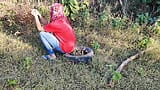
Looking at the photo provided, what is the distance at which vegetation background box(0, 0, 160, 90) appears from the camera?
6.00 metres

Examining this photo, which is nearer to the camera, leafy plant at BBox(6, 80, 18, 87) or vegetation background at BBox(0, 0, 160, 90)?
leafy plant at BBox(6, 80, 18, 87)

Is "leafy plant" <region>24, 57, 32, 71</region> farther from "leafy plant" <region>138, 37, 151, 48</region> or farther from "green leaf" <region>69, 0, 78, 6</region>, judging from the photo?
"leafy plant" <region>138, 37, 151, 48</region>

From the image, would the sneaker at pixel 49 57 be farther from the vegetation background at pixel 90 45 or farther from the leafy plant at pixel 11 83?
the leafy plant at pixel 11 83

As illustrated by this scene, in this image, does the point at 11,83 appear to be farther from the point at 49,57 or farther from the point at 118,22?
the point at 118,22

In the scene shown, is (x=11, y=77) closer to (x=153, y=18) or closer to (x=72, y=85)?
(x=72, y=85)

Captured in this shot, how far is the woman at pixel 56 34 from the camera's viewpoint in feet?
21.7

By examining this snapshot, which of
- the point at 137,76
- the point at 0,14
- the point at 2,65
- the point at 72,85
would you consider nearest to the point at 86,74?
the point at 72,85

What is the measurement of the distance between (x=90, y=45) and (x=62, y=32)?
2.58 ft

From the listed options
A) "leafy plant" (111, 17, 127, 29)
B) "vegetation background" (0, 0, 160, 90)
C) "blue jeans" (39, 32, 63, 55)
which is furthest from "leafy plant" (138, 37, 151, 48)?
"blue jeans" (39, 32, 63, 55)

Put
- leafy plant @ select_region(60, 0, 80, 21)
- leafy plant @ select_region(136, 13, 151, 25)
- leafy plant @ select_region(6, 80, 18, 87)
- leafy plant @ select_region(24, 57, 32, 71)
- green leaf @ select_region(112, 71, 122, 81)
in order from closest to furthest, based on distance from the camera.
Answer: leafy plant @ select_region(6, 80, 18, 87) → green leaf @ select_region(112, 71, 122, 81) → leafy plant @ select_region(24, 57, 32, 71) → leafy plant @ select_region(60, 0, 80, 21) → leafy plant @ select_region(136, 13, 151, 25)

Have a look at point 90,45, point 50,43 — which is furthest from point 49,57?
point 90,45

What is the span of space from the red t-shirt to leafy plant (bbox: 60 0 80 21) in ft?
3.83

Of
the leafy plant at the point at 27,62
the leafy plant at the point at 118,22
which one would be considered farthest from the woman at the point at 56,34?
the leafy plant at the point at 118,22

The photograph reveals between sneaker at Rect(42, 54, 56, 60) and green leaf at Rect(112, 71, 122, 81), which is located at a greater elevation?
sneaker at Rect(42, 54, 56, 60)
